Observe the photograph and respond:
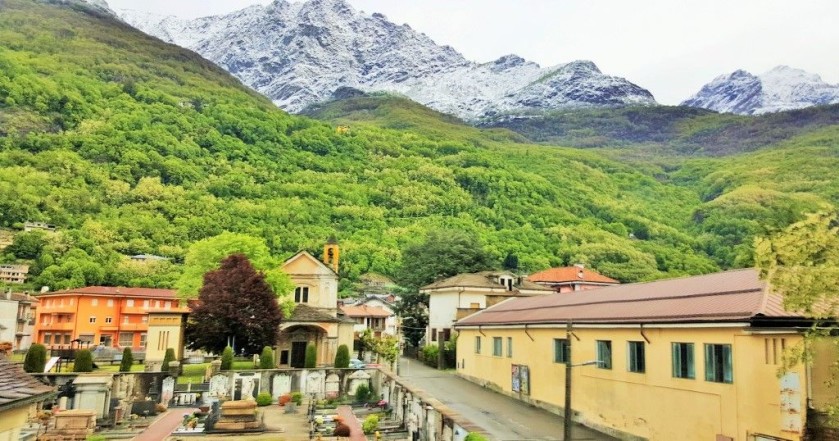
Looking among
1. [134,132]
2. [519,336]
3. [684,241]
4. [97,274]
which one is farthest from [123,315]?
[684,241]

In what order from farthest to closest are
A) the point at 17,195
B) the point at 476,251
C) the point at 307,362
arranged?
the point at 17,195, the point at 476,251, the point at 307,362

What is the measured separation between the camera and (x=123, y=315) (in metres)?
80.3

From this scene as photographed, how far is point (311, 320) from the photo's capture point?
5222 cm

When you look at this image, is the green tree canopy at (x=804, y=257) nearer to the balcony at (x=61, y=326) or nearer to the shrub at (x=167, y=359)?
the shrub at (x=167, y=359)

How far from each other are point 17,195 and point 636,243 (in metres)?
111

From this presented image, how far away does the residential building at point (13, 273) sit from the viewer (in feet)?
290

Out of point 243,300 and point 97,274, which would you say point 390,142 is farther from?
point 243,300

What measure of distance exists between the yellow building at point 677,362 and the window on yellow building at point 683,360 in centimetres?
3

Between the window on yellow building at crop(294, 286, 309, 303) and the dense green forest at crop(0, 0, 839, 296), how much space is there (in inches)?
1349

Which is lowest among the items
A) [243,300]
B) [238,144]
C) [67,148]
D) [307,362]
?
[307,362]

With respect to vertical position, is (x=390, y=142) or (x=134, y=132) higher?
(x=390, y=142)

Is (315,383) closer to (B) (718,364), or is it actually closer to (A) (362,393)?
(A) (362,393)

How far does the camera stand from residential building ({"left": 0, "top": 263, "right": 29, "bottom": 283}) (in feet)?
290

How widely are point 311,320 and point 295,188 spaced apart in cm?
9337
